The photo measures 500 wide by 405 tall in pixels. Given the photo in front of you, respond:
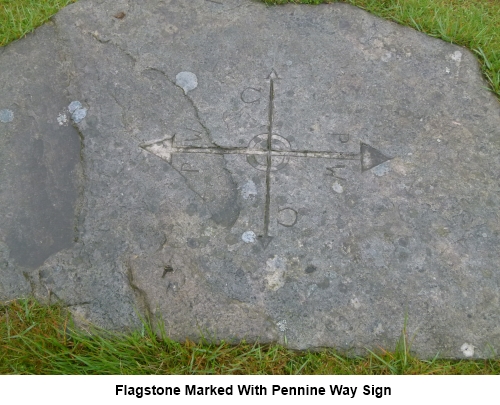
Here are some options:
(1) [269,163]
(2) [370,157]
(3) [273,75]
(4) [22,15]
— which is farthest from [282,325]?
(4) [22,15]

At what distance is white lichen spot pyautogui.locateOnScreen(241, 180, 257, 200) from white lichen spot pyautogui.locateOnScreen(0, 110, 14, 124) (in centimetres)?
120

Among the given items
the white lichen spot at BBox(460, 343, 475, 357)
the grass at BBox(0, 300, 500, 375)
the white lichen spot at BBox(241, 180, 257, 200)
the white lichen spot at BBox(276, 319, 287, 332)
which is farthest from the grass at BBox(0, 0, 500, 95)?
the white lichen spot at BBox(276, 319, 287, 332)

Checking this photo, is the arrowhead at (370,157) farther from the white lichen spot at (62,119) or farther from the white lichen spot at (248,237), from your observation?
the white lichen spot at (62,119)

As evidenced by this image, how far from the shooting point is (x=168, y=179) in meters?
2.44

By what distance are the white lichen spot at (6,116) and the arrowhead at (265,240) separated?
136 cm

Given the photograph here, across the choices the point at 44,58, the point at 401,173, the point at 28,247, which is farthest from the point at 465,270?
the point at 44,58

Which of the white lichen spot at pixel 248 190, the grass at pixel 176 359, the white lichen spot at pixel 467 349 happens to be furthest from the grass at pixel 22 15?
the white lichen spot at pixel 467 349

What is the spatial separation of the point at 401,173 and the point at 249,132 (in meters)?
0.74

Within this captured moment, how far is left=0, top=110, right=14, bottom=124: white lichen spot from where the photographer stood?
8.47 feet

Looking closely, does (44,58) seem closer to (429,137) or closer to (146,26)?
(146,26)

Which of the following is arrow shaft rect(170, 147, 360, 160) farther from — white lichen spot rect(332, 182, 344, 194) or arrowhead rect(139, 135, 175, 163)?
white lichen spot rect(332, 182, 344, 194)

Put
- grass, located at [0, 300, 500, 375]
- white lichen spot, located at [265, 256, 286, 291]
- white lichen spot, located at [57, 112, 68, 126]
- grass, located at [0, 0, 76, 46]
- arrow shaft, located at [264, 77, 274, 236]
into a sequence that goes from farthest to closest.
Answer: grass, located at [0, 0, 76, 46], white lichen spot, located at [57, 112, 68, 126], arrow shaft, located at [264, 77, 274, 236], white lichen spot, located at [265, 256, 286, 291], grass, located at [0, 300, 500, 375]

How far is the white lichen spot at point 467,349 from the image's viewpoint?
2.16 m

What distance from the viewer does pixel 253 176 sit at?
96.0 inches
